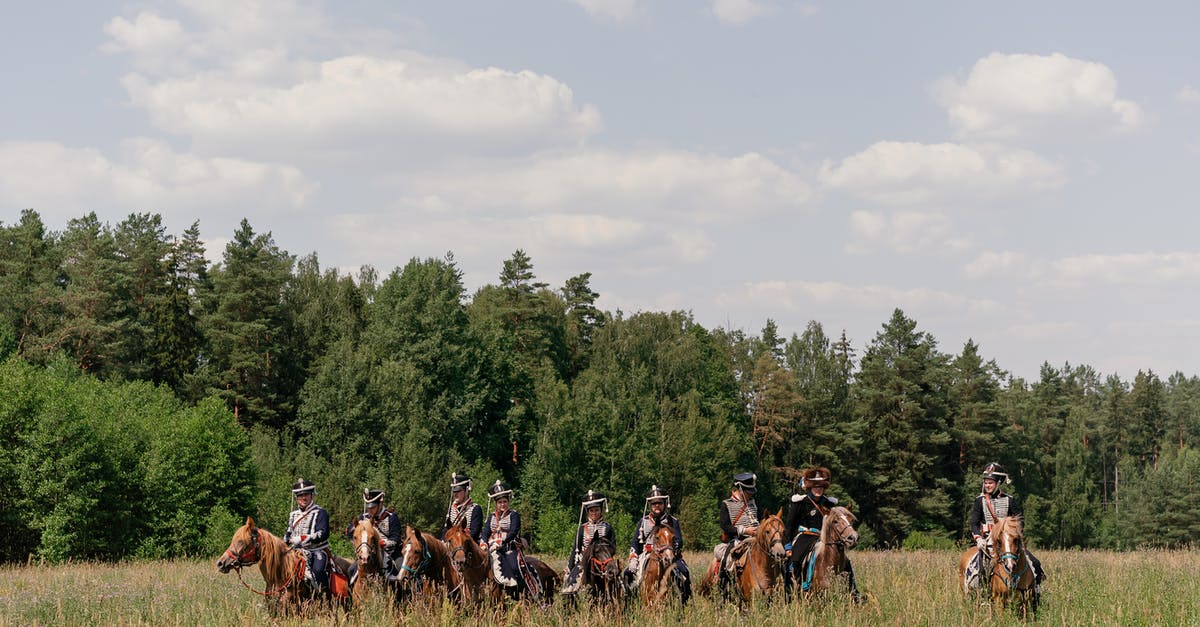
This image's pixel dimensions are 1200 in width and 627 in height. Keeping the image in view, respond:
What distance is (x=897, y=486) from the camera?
6819cm

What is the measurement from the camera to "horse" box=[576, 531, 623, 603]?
14852mm

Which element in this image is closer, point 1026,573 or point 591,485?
point 1026,573

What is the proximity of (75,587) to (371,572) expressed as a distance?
8.72m

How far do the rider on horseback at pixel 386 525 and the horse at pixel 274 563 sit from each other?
1.01 meters

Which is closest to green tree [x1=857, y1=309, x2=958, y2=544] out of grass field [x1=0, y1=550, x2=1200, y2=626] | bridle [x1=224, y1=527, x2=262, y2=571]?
grass field [x1=0, y1=550, x2=1200, y2=626]

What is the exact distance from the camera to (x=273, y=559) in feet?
44.1

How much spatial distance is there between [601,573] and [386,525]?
10.5 feet

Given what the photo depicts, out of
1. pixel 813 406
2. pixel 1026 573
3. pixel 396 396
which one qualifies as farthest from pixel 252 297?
pixel 1026 573

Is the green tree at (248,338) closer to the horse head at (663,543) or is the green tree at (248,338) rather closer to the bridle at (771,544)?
the horse head at (663,543)

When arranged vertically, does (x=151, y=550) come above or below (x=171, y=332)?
below

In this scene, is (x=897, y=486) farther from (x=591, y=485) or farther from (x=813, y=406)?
(x=591, y=485)

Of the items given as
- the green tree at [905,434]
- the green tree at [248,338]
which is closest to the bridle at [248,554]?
the green tree at [248,338]

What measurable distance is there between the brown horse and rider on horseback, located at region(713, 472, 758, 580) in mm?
3876

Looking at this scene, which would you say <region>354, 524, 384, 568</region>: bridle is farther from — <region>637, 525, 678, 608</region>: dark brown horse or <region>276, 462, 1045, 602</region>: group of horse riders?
<region>637, 525, 678, 608</region>: dark brown horse
